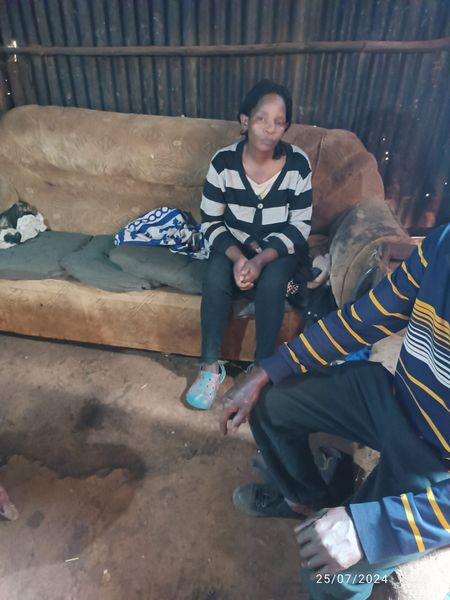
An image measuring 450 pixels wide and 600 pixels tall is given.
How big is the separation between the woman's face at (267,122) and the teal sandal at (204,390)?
41.0 inches

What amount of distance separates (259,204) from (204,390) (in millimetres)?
890

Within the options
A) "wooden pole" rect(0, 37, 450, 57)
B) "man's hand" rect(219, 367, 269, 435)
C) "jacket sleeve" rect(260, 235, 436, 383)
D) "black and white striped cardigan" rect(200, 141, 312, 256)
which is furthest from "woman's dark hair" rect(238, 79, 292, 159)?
"man's hand" rect(219, 367, 269, 435)

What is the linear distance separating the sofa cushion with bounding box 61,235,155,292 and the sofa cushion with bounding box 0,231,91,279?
0.07 m

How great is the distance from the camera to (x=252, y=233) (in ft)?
6.36

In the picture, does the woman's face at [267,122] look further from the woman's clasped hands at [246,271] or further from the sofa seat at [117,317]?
the sofa seat at [117,317]

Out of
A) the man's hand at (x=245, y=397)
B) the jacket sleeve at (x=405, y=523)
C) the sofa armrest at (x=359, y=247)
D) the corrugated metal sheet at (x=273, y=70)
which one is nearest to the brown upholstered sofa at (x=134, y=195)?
the sofa armrest at (x=359, y=247)

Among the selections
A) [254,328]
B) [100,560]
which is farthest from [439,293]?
[100,560]

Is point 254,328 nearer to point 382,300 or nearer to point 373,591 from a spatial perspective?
point 382,300

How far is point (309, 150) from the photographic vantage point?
6.94 ft

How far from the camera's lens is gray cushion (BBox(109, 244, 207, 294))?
1958 mm

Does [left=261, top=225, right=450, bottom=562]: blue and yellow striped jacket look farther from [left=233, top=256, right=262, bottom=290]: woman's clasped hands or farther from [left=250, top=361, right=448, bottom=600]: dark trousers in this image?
[left=233, top=256, right=262, bottom=290]: woman's clasped hands

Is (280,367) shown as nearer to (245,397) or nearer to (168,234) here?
(245,397)

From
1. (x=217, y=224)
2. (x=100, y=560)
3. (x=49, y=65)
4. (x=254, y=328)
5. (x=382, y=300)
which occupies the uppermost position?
(x=49, y=65)

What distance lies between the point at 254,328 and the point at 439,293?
1117 millimetres
